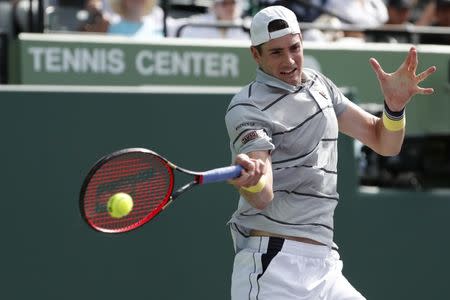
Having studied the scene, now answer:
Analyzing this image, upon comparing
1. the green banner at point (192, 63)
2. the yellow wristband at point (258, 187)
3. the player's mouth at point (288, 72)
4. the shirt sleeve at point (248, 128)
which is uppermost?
the player's mouth at point (288, 72)

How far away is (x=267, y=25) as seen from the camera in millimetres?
4828

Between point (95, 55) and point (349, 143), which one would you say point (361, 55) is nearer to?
point (349, 143)

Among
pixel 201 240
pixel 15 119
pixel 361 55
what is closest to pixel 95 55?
pixel 15 119

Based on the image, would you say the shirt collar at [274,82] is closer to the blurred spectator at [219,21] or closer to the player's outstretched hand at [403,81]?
the player's outstretched hand at [403,81]

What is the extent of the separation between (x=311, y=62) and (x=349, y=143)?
2.92 feet

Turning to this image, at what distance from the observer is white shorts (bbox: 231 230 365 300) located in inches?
192

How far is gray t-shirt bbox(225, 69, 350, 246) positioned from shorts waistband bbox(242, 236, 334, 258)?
39mm

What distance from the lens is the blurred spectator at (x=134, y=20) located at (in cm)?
848

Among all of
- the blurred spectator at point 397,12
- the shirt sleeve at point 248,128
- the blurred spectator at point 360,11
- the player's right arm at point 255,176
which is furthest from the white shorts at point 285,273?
the blurred spectator at point 397,12

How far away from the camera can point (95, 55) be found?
7.49 metres

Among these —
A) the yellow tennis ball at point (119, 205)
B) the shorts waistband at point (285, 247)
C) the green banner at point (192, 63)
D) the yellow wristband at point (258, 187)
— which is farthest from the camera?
the green banner at point (192, 63)

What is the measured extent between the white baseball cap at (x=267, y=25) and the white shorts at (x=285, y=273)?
2.86ft

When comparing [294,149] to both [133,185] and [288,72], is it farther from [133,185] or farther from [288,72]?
[133,185]

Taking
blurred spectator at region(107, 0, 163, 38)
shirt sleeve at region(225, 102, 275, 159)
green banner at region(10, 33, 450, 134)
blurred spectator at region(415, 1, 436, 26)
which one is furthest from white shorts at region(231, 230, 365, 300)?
blurred spectator at region(415, 1, 436, 26)
